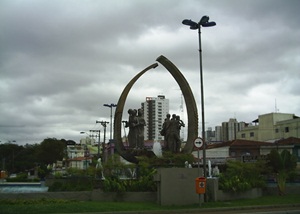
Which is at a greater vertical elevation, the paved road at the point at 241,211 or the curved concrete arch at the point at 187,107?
the curved concrete arch at the point at 187,107

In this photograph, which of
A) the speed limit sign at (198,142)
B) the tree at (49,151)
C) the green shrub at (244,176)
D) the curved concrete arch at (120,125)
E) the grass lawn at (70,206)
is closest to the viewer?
the grass lawn at (70,206)

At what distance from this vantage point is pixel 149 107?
213 ft

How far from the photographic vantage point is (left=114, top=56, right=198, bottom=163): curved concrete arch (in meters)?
23.6

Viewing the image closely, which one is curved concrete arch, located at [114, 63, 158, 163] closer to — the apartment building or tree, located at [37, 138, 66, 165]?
the apartment building

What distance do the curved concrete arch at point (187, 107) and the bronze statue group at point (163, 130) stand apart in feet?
2.18

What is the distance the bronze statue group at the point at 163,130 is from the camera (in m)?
23.5

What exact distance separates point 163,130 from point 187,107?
2.24 m

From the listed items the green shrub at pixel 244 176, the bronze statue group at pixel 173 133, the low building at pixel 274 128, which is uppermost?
the low building at pixel 274 128

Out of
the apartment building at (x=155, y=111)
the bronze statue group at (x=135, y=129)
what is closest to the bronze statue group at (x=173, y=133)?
the bronze statue group at (x=135, y=129)

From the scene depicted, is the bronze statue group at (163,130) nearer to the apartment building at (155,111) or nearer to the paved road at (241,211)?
the paved road at (241,211)

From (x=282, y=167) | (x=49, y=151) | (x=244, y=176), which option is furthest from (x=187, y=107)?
(x=49, y=151)

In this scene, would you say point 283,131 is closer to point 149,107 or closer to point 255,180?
point 149,107

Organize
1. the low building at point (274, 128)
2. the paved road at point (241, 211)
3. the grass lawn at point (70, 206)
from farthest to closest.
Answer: the low building at point (274, 128) → the paved road at point (241, 211) → the grass lawn at point (70, 206)

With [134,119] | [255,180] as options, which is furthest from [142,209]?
[134,119]
